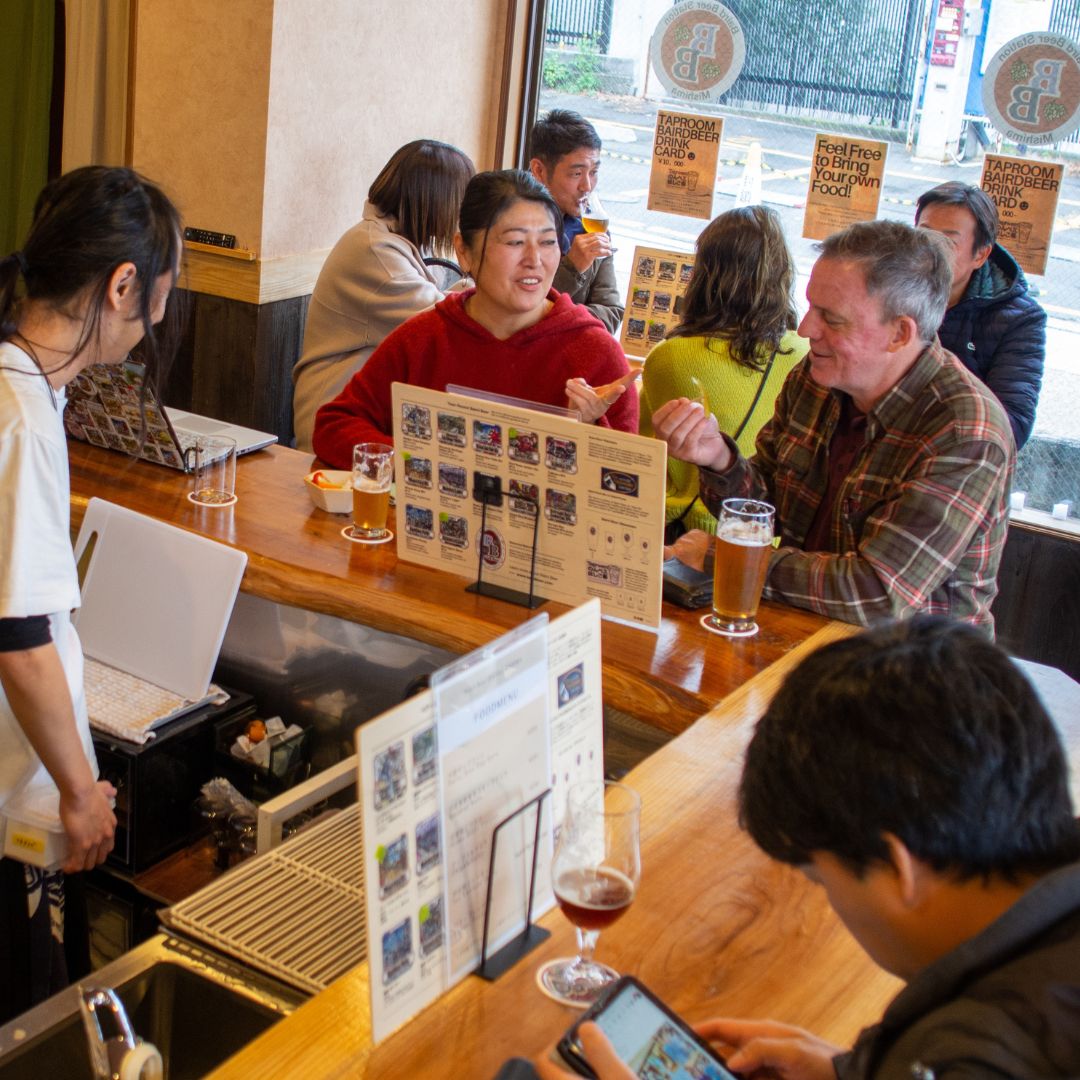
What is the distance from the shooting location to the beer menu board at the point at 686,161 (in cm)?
456

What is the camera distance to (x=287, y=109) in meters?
4.29

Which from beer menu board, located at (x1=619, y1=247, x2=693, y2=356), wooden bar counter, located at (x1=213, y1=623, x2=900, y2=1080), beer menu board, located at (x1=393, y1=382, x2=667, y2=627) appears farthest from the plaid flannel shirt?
beer menu board, located at (x1=619, y1=247, x2=693, y2=356)

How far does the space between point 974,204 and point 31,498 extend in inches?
107

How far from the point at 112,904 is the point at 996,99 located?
11.0 ft

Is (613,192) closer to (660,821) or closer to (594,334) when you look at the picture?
(594,334)

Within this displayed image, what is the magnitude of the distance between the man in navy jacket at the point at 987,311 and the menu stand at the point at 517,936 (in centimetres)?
266

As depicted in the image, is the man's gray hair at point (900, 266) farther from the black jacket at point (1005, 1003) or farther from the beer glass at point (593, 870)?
the black jacket at point (1005, 1003)

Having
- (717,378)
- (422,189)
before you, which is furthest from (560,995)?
(422,189)

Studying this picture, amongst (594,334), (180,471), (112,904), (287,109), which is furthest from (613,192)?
(112,904)

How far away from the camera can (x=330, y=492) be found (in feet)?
8.68

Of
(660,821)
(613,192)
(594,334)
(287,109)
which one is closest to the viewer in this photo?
(660,821)

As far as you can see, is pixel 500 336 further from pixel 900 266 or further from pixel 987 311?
pixel 987 311

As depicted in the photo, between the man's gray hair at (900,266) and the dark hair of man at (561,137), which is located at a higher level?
the dark hair of man at (561,137)

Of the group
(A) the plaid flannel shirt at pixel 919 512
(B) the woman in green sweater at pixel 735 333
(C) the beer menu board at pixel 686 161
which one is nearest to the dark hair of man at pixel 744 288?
(B) the woman in green sweater at pixel 735 333
